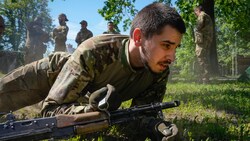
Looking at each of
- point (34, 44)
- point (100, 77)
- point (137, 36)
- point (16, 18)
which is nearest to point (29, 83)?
point (100, 77)

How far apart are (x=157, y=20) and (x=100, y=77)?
0.93 meters

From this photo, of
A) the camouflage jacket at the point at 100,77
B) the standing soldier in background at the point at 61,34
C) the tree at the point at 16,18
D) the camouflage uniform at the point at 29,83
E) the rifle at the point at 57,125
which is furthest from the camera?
the tree at the point at 16,18

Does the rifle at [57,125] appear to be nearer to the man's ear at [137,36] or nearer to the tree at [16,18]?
the man's ear at [137,36]

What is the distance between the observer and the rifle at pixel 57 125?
2.55 meters

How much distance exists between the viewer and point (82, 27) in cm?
1551

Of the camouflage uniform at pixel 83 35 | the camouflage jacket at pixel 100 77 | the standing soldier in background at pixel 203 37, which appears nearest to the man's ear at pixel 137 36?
the camouflage jacket at pixel 100 77

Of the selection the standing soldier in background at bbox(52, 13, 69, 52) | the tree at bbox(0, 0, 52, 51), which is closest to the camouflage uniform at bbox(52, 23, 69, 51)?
the standing soldier in background at bbox(52, 13, 69, 52)

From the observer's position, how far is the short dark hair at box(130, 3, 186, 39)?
10.7 feet

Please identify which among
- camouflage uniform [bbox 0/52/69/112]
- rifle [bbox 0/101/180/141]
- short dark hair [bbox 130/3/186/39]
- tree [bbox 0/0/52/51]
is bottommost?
rifle [bbox 0/101/180/141]

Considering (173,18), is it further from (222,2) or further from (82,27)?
(222,2)

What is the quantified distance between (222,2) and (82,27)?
742cm

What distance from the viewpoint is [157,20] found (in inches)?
129

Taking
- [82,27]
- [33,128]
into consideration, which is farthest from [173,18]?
[82,27]

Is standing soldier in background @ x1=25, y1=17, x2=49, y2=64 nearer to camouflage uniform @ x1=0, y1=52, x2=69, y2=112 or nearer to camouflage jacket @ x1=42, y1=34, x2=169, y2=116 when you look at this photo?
camouflage uniform @ x1=0, y1=52, x2=69, y2=112
